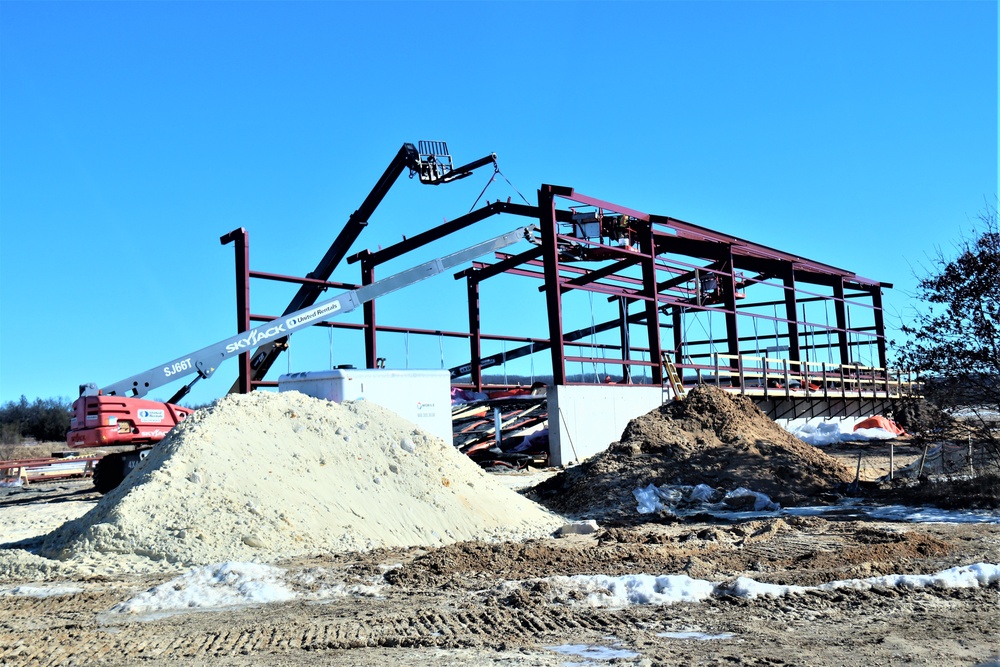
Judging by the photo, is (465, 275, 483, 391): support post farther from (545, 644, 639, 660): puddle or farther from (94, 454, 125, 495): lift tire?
(545, 644, 639, 660): puddle

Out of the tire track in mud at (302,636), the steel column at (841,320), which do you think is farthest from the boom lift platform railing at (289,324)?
the steel column at (841,320)

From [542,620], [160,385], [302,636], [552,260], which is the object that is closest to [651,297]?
[552,260]

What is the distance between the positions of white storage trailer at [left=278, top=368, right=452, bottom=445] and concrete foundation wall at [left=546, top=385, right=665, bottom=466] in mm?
3864

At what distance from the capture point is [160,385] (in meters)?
19.8

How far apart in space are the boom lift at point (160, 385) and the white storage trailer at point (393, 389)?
2810mm

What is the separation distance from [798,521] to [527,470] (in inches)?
387

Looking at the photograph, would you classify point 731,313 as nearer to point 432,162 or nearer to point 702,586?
point 432,162

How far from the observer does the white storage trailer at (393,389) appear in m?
17.2

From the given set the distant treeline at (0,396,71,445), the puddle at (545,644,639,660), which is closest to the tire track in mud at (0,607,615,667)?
the puddle at (545,644,639,660)

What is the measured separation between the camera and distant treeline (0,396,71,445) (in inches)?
1987

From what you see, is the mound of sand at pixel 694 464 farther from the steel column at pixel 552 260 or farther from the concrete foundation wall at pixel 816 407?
the concrete foundation wall at pixel 816 407

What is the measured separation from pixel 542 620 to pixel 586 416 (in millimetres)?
15854

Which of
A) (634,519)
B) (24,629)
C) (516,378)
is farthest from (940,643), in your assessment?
(516,378)

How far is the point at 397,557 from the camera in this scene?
1028cm
